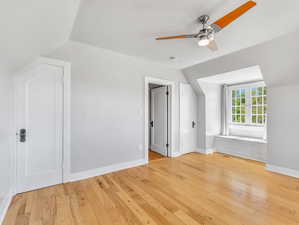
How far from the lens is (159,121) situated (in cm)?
438

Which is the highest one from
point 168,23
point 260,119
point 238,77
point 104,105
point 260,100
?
point 168,23

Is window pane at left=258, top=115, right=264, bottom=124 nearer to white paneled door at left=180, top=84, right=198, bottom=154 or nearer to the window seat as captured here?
the window seat

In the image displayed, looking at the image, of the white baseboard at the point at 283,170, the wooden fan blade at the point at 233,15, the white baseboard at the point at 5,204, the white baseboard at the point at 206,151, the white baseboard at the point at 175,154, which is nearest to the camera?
the wooden fan blade at the point at 233,15

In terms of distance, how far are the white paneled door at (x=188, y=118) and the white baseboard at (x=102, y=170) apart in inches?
59.1

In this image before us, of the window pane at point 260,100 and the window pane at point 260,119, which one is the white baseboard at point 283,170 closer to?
the window pane at point 260,119

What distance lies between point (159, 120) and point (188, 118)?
88 centimetres

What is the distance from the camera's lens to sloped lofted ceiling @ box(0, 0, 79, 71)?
1.11m

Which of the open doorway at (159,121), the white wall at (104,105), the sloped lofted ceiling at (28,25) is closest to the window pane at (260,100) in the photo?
the open doorway at (159,121)

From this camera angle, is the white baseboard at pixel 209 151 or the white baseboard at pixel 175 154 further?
the white baseboard at pixel 209 151

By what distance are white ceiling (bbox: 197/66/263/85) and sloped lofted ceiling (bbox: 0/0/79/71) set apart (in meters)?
3.38

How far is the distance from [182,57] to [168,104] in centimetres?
131

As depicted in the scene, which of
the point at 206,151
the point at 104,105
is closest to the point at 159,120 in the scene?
the point at 206,151

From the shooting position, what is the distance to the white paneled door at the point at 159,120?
4.16 meters

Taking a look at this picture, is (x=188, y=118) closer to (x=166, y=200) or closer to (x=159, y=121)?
(x=159, y=121)
